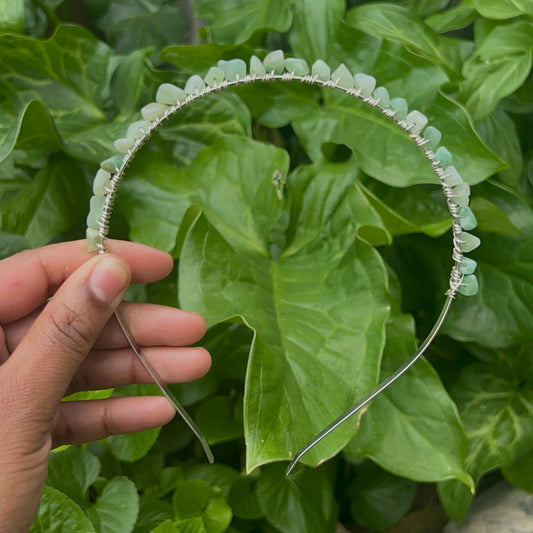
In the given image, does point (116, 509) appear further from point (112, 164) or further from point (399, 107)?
point (399, 107)

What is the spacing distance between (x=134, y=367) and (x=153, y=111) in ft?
1.03

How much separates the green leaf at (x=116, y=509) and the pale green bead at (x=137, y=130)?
1.41ft

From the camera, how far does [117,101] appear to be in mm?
933

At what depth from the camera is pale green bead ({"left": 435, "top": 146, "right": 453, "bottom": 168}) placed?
0.67 metres

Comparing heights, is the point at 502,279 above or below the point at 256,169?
below

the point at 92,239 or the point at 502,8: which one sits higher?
the point at 502,8

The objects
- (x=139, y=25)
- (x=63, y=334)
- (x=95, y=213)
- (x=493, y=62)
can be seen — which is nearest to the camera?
(x=63, y=334)

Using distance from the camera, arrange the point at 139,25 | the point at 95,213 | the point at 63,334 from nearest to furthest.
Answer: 1. the point at 63,334
2. the point at 95,213
3. the point at 139,25

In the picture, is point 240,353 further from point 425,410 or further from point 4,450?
point 4,450

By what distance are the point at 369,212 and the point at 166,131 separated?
34 centimetres

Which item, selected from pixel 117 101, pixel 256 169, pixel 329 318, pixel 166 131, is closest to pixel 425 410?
pixel 329 318

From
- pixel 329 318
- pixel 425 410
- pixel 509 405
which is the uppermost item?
pixel 329 318

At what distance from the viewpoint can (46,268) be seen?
0.70 m

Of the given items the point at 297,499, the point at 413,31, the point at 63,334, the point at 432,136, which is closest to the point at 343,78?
the point at 432,136
